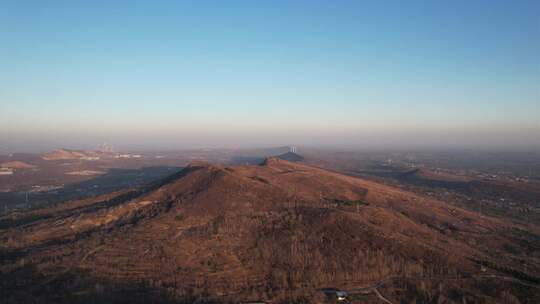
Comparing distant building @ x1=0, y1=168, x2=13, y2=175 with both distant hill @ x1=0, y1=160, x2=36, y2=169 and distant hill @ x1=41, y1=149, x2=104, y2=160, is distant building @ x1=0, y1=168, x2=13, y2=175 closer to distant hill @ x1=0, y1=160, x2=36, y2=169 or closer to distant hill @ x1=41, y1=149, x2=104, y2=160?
distant hill @ x1=0, y1=160, x2=36, y2=169

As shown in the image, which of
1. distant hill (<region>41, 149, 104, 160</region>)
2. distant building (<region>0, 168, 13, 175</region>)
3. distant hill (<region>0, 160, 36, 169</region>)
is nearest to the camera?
distant building (<region>0, 168, 13, 175</region>)

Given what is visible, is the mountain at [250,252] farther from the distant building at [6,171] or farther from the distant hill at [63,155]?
the distant hill at [63,155]

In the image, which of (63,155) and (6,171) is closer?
(6,171)

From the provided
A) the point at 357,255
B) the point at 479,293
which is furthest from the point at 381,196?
the point at 479,293

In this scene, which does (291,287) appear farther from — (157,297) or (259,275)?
(157,297)

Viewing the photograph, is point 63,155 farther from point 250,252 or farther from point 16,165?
point 250,252

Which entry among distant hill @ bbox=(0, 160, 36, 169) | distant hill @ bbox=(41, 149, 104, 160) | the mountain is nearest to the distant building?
A: distant hill @ bbox=(0, 160, 36, 169)

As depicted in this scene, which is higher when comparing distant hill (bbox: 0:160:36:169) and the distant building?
distant hill (bbox: 0:160:36:169)

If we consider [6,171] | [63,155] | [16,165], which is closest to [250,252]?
[6,171]
